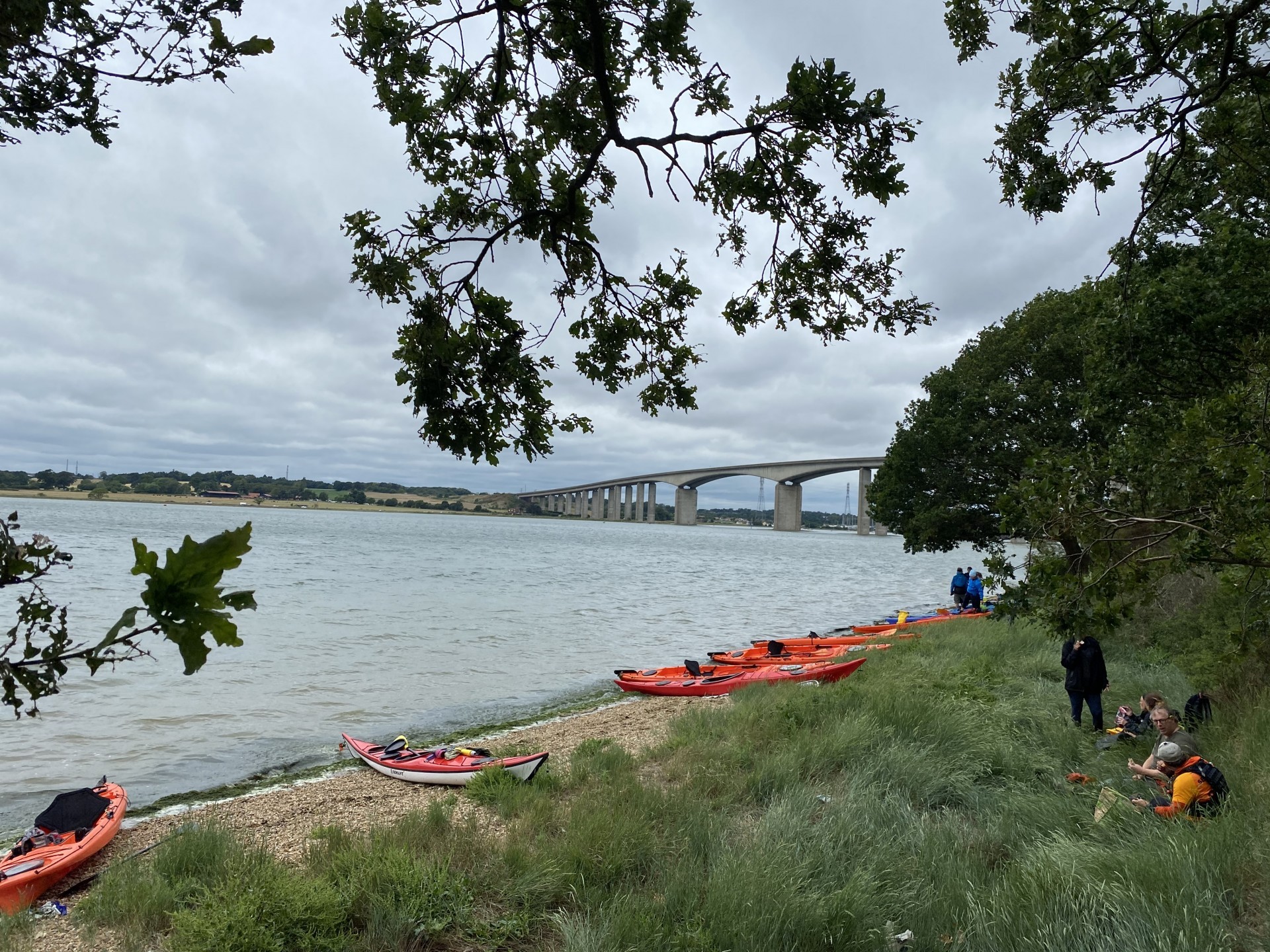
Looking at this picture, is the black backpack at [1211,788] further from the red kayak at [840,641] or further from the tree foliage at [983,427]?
the tree foliage at [983,427]

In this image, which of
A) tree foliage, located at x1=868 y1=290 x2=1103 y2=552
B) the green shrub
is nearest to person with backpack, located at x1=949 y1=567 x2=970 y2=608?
tree foliage, located at x1=868 y1=290 x2=1103 y2=552

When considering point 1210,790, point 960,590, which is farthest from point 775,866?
point 960,590

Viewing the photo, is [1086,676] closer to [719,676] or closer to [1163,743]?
[1163,743]

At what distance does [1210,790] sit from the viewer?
5793 mm

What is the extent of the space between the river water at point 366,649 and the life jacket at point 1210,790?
9907 mm

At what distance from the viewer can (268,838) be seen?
737 cm

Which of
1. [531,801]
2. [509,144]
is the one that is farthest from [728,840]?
[509,144]

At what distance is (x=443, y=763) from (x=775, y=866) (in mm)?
5952

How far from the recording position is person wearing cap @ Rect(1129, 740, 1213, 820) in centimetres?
575

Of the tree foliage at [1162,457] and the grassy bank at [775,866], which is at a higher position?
the tree foliage at [1162,457]

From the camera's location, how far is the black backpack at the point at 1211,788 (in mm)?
5605

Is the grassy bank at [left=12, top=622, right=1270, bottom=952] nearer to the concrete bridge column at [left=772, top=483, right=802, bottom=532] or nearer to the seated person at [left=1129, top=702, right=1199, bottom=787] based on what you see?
the seated person at [left=1129, top=702, right=1199, bottom=787]

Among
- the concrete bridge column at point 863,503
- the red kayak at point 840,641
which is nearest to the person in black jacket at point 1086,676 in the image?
the red kayak at point 840,641

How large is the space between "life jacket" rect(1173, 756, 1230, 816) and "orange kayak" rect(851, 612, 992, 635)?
18145 mm
